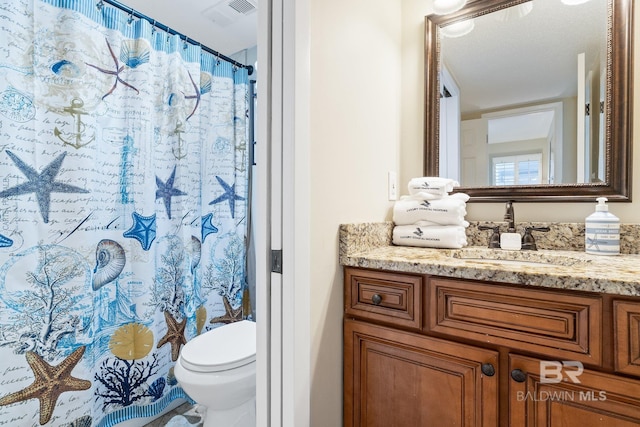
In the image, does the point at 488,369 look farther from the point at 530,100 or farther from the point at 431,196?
the point at 530,100

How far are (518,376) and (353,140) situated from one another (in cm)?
85

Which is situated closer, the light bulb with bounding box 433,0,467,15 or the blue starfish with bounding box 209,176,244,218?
the light bulb with bounding box 433,0,467,15

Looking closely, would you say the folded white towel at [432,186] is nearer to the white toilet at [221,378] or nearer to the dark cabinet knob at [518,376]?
the dark cabinet knob at [518,376]

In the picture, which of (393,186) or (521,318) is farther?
(393,186)

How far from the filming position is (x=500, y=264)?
89 cm

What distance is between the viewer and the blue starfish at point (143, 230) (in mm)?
1540

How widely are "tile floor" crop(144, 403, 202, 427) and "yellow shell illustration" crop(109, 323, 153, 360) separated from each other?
394 millimetres

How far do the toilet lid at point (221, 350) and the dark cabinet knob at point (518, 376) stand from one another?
1037mm

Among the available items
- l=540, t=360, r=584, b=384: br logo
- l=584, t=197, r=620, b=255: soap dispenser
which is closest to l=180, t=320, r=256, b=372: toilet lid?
l=540, t=360, r=584, b=384: br logo

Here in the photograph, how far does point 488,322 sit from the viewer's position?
32.2 inches

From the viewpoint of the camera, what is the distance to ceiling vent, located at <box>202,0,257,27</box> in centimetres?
168

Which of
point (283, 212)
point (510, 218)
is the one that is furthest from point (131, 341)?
point (510, 218)

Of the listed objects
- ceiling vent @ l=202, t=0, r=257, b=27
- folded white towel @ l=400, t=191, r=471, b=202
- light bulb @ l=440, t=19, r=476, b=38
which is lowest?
folded white towel @ l=400, t=191, r=471, b=202

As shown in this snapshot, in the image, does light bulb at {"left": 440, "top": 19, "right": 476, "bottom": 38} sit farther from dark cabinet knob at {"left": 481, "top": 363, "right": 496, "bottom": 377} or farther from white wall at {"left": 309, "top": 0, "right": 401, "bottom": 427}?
dark cabinet knob at {"left": 481, "top": 363, "right": 496, "bottom": 377}
